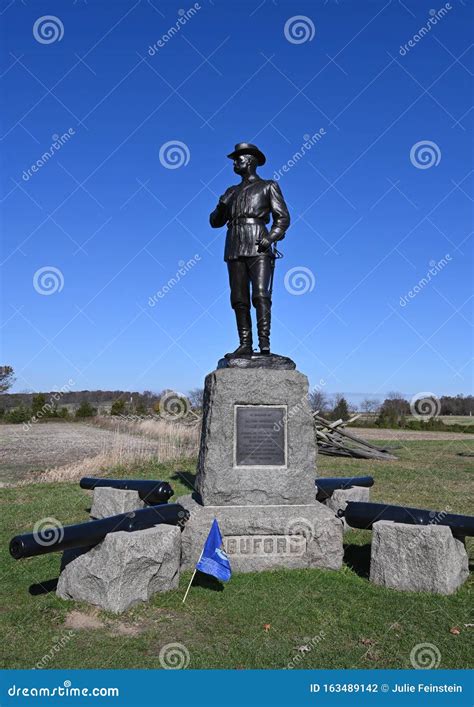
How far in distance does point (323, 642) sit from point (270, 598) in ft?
3.09

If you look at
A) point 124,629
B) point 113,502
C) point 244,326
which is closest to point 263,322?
point 244,326

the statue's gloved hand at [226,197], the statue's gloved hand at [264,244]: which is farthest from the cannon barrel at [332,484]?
the statue's gloved hand at [226,197]

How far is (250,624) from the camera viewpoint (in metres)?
4.64

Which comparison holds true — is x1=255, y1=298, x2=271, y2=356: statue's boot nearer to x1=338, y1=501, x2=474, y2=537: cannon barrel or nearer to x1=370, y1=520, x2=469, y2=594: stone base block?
x1=338, y1=501, x2=474, y2=537: cannon barrel

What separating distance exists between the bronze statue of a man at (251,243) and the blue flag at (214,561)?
2.20 m

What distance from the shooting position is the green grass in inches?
159

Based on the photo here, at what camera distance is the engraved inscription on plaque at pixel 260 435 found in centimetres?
637

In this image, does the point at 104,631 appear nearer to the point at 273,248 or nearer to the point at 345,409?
the point at 273,248

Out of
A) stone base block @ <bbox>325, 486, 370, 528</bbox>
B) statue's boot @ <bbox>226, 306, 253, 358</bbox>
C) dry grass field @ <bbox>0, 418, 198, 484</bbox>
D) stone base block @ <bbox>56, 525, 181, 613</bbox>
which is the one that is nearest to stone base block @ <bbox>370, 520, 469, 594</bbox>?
stone base block @ <bbox>56, 525, 181, 613</bbox>

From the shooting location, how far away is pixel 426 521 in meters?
5.64

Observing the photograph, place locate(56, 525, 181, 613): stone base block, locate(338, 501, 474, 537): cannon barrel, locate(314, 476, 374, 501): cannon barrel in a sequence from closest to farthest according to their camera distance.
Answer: locate(56, 525, 181, 613): stone base block
locate(338, 501, 474, 537): cannon barrel
locate(314, 476, 374, 501): cannon barrel

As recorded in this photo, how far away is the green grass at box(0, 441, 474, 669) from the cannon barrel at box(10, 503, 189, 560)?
560mm

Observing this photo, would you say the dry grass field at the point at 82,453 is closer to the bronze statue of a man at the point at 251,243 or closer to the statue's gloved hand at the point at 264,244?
the bronze statue of a man at the point at 251,243

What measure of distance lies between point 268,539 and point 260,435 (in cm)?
108
